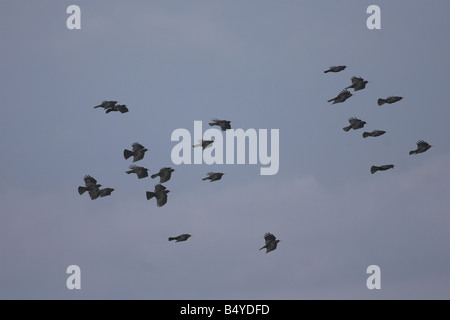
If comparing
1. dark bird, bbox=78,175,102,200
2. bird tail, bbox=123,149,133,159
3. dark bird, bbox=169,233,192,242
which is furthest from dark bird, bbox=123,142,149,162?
dark bird, bbox=169,233,192,242

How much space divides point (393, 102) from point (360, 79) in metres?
3.25

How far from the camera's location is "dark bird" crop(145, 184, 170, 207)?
367ft

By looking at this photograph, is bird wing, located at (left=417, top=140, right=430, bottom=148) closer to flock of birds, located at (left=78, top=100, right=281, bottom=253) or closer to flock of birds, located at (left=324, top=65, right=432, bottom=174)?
flock of birds, located at (left=324, top=65, right=432, bottom=174)

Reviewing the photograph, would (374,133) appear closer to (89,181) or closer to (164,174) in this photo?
(164,174)

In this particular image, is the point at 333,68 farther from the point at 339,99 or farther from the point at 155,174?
the point at 155,174

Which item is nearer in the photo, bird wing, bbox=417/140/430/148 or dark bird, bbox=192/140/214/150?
bird wing, bbox=417/140/430/148

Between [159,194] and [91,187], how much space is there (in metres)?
5.17

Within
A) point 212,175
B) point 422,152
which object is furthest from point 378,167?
point 212,175

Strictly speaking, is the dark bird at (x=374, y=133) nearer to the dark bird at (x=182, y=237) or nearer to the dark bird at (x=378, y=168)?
the dark bird at (x=378, y=168)

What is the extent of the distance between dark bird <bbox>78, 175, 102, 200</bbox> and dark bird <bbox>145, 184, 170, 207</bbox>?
13.0 ft

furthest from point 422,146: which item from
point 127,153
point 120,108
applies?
point 120,108

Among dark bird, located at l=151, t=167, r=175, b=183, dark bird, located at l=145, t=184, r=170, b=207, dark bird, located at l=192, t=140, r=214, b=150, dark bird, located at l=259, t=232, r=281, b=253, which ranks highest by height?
dark bird, located at l=192, t=140, r=214, b=150

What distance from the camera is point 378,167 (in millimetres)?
113938

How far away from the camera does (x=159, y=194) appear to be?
112 meters
